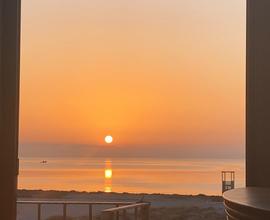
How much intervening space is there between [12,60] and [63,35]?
2.82m

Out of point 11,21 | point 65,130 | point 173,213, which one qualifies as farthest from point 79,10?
point 173,213

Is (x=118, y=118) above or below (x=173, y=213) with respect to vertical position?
above

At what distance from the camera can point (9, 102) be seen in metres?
1.93

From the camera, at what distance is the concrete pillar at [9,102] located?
6.27 feet

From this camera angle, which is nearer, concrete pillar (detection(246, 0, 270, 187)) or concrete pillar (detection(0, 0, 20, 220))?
concrete pillar (detection(246, 0, 270, 187))

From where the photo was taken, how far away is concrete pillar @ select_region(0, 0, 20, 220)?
1.91m

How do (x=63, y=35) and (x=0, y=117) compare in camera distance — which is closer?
(x=0, y=117)

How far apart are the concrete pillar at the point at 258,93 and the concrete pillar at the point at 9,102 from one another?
2.91ft

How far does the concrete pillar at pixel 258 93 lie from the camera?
171 centimetres

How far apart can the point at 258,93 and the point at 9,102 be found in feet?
3.11

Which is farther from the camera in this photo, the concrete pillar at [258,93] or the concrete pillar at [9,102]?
the concrete pillar at [9,102]

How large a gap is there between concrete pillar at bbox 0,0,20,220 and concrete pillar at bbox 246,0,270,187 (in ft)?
2.91

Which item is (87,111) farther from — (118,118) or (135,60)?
(135,60)

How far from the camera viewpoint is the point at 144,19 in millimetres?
4742
